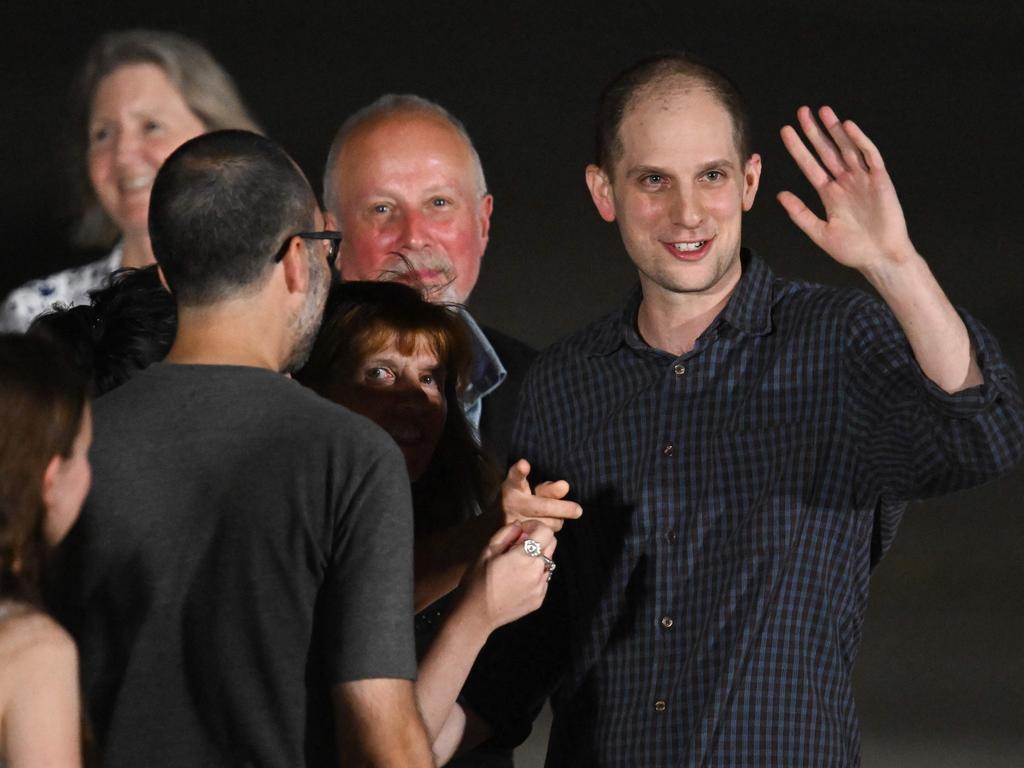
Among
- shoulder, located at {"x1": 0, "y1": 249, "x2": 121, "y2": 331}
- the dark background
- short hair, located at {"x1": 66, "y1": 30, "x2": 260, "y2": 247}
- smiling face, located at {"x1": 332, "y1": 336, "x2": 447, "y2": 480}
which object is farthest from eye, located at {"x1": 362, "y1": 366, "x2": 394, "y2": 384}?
the dark background

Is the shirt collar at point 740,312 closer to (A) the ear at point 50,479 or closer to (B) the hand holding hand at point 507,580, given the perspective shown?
(B) the hand holding hand at point 507,580

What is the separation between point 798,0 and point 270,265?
3224 mm

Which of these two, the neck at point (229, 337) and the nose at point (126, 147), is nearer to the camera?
the neck at point (229, 337)

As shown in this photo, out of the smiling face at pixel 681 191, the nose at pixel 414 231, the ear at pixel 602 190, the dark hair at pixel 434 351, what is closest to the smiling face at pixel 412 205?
the nose at pixel 414 231

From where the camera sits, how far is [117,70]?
4.35 metres

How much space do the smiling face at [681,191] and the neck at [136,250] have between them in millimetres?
1836

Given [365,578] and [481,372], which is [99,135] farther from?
[365,578]

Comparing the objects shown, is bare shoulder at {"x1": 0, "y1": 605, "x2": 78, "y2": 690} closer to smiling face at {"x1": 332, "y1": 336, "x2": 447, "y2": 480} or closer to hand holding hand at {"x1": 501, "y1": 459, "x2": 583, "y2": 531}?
hand holding hand at {"x1": 501, "y1": 459, "x2": 583, "y2": 531}

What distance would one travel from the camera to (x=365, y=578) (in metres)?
1.67

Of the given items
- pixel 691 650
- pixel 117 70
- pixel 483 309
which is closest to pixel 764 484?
pixel 691 650

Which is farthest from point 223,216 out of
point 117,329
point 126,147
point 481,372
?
point 126,147

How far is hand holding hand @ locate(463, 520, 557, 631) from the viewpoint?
6.52 feet

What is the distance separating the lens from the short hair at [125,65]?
4.22 meters

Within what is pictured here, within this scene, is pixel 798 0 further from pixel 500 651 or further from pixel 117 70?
pixel 500 651
